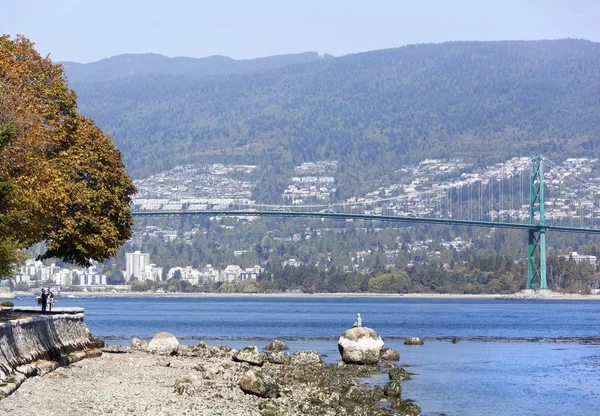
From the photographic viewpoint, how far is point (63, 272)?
198m

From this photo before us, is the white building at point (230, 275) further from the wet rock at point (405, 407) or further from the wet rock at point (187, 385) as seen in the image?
the wet rock at point (187, 385)

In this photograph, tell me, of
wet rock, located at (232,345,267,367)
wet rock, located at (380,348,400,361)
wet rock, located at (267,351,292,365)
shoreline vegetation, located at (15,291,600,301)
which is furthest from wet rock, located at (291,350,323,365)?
shoreline vegetation, located at (15,291,600,301)

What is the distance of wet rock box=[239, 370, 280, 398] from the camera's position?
69.5 ft

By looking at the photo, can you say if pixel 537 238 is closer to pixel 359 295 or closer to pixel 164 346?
pixel 359 295

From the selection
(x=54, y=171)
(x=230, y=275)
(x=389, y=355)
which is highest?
(x=54, y=171)

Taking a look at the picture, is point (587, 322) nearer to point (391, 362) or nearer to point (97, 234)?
point (391, 362)

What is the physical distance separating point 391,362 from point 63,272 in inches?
6699

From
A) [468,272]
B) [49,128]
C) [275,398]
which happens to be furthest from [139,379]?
[468,272]

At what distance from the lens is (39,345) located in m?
21.6

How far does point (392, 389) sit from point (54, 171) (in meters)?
8.33

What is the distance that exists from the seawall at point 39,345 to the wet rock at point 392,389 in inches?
251

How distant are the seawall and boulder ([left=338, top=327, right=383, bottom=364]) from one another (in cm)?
732

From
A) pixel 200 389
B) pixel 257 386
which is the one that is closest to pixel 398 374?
pixel 257 386

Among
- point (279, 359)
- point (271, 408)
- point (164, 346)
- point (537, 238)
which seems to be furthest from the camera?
point (537, 238)
